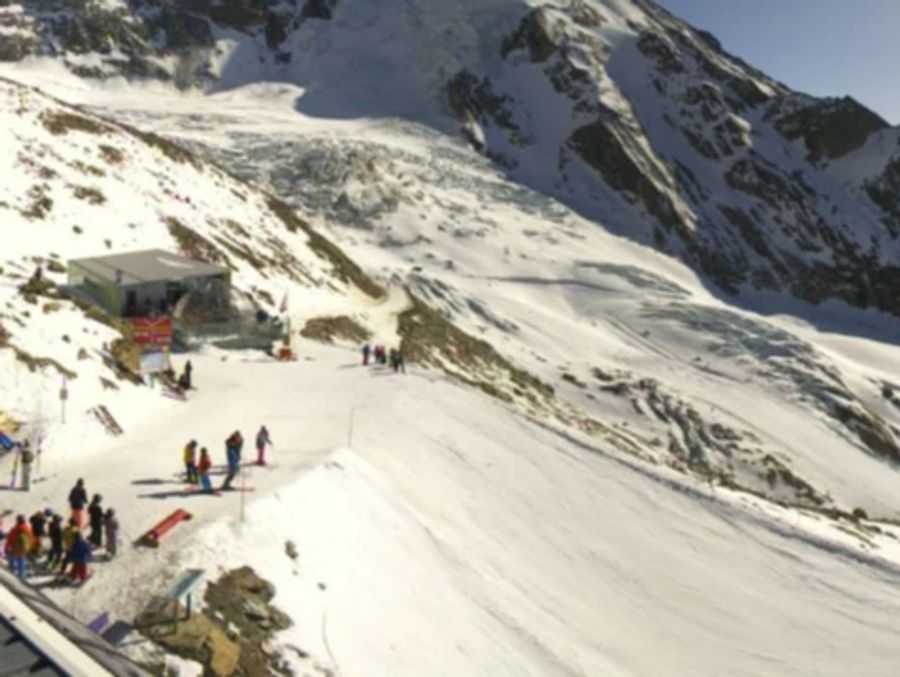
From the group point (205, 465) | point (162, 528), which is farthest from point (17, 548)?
point (205, 465)

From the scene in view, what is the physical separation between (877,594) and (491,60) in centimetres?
10571

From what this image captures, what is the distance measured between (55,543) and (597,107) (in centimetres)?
10659

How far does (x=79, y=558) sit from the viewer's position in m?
14.3

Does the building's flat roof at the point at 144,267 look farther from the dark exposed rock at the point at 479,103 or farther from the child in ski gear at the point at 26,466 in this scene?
the dark exposed rock at the point at 479,103

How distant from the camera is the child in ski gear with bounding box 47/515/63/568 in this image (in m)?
14.7

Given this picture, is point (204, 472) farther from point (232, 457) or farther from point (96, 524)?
point (96, 524)

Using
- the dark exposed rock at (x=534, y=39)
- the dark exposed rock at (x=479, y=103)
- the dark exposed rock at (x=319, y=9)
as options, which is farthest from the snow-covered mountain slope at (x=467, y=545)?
the dark exposed rock at (x=319, y=9)

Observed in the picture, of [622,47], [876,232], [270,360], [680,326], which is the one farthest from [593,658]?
[622,47]

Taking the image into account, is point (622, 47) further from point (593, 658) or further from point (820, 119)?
point (593, 658)

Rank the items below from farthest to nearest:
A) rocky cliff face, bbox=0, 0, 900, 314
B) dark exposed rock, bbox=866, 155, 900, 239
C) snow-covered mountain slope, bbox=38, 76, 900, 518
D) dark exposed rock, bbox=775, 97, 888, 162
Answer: dark exposed rock, bbox=775, 97, 888, 162 < dark exposed rock, bbox=866, 155, 900, 239 < rocky cliff face, bbox=0, 0, 900, 314 < snow-covered mountain slope, bbox=38, 76, 900, 518

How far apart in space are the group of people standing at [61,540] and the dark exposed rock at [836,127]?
127069 millimetres

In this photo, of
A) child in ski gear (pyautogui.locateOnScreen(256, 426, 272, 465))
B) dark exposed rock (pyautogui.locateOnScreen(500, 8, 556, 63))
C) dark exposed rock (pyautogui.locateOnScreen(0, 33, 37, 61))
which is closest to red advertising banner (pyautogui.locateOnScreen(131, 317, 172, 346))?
child in ski gear (pyautogui.locateOnScreen(256, 426, 272, 465))

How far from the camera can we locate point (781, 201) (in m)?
112

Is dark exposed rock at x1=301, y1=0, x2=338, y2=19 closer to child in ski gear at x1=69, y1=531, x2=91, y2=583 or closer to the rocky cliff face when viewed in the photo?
the rocky cliff face
